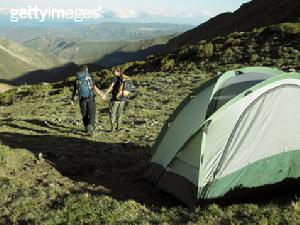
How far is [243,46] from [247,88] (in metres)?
32.2

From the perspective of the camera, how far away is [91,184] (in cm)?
1236

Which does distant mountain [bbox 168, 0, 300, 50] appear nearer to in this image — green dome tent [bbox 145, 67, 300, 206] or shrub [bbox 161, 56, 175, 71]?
shrub [bbox 161, 56, 175, 71]

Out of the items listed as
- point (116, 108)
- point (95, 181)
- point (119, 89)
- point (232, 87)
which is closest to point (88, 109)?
point (116, 108)

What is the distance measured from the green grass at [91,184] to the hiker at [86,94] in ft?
2.02

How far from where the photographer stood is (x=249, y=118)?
1082 cm

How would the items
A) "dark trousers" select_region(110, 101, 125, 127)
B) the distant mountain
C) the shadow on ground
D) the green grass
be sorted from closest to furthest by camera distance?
the green grass, the shadow on ground, "dark trousers" select_region(110, 101, 125, 127), the distant mountain

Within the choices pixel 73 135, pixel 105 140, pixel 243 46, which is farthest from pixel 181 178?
pixel 243 46

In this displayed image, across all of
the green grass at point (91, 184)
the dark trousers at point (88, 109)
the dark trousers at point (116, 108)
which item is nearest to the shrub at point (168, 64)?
the green grass at point (91, 184)

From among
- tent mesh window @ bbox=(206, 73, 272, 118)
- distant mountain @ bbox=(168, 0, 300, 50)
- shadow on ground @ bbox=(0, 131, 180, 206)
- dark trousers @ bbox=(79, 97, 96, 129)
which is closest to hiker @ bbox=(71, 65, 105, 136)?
dark trousers @ bbox=(79, 97, 96, 129)

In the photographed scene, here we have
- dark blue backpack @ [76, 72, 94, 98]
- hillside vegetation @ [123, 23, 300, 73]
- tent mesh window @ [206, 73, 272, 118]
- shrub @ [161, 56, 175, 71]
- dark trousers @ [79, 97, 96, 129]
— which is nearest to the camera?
tent mesh window @ [206, 73, 272, 118]

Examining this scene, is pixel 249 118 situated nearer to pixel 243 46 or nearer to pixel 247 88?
pixel 247 88

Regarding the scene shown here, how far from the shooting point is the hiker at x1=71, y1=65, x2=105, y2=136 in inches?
718

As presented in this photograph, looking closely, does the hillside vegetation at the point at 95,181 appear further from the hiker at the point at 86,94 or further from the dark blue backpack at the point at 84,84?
the dark blue backpack at the point at 84,84

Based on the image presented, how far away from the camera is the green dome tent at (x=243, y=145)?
34.7 feet
